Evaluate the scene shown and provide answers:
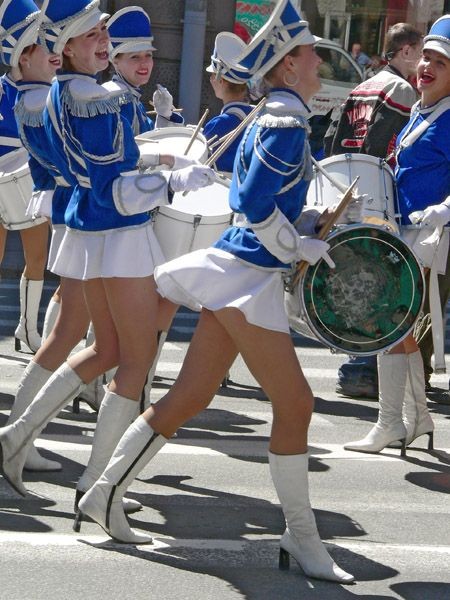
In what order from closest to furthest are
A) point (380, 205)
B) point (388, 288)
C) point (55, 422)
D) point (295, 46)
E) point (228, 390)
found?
point (295, 46) → point (388, 288) → point (380, 205) → point (55, 422) → point (228, 390)

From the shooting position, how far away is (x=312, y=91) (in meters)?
5.21

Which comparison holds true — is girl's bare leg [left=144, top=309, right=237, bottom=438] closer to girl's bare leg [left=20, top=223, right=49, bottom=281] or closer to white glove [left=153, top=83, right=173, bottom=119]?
white glove [left=153, top=83, right=173, bottom=119]

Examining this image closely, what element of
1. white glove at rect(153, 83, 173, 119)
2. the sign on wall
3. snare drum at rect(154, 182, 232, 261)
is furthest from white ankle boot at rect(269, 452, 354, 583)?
the sign on wall

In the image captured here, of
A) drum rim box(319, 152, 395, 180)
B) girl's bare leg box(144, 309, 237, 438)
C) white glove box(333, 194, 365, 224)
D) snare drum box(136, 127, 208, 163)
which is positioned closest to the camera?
girl's bare leg box(144, 309, 237, 438)

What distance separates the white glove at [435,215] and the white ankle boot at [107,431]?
1975 millimetres

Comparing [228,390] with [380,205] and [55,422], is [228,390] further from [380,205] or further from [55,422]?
[380,205]

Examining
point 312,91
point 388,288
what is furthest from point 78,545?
point 312,91

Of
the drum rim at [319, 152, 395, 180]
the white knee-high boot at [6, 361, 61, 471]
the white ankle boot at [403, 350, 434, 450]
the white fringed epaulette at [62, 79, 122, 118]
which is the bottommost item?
the white ankle boot at [403, 350, 434, 450]

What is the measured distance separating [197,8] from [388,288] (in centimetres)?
1414

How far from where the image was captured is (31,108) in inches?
252

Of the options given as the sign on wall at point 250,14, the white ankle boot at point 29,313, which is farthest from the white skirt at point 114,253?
the sign on wall at point 250,14

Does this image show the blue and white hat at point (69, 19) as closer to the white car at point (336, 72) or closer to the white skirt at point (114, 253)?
the white skirt at point (114, 253)

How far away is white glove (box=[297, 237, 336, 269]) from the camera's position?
5.09m

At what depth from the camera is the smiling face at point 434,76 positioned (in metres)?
7.10
